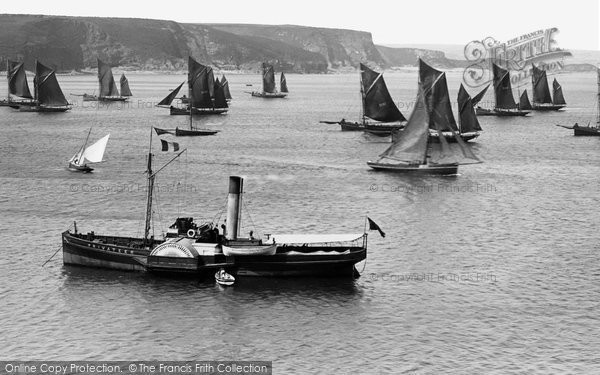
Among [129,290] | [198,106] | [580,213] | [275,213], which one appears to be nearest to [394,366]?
[129,290]

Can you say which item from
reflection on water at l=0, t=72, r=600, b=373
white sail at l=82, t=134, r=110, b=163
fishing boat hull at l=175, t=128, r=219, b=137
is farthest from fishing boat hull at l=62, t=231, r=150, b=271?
fishing boat hull at l=175, t=128, r=219, b=137

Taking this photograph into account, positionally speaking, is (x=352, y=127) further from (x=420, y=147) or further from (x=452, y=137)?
(x=420, y=147)

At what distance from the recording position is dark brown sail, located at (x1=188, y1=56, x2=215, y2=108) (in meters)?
184

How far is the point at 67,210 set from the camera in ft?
287

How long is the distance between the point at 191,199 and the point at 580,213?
136 feet

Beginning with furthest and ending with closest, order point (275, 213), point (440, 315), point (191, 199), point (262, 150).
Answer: point (262, 150), point (191, 199), point (275, 213), point (440, 315)

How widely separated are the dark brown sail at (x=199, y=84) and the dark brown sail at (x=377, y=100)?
42.8 meters

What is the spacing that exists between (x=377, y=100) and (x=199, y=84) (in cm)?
5135

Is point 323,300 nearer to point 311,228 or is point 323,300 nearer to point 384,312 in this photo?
point 384,312

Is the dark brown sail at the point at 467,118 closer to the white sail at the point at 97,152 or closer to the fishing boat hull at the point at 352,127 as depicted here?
the fishing boat hull at the point at 352,127

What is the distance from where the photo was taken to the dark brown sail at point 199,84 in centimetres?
18425

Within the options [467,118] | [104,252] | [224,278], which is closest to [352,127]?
[467,118]

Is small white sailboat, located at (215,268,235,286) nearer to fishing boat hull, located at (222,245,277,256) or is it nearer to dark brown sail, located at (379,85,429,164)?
fishing boat hull, located at (222,245,277,256)

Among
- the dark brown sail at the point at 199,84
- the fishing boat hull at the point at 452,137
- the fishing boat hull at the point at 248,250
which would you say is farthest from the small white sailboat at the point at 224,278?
the dark brown sail at the point at 199,84
